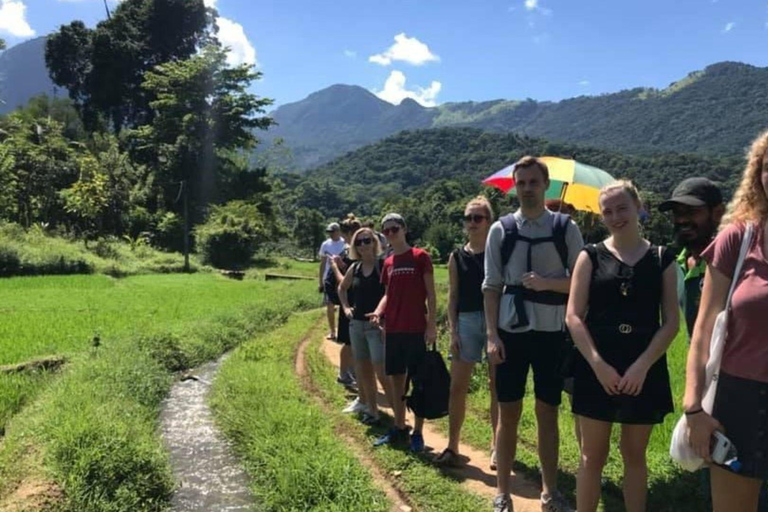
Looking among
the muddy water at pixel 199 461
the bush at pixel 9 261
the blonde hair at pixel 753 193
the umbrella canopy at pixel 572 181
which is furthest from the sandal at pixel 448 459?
the bush at pixel 9 261

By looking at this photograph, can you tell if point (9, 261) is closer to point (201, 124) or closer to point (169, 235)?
point (169, 235)

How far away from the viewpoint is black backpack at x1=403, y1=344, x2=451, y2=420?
4.88 meters

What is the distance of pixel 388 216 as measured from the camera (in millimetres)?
5148

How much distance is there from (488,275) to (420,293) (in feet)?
4.42

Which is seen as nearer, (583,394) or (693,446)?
(693,446)

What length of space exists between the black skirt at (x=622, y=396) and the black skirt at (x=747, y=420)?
0.74 m

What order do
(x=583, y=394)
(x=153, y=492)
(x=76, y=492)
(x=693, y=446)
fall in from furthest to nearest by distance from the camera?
1. (x=153, y=492)
2. (x=76, y=492)
3. (x=583, y=394)
4. (x=693, y=446)

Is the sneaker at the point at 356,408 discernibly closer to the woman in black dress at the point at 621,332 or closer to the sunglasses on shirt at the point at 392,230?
the sunglasses on shirt at the point at 392,230

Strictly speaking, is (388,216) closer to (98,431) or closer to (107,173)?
(98,431)

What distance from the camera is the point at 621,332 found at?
2.91 m

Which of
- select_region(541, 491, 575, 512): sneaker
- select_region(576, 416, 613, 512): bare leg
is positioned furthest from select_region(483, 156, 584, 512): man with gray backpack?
select_region(576, 416, 613, 512): bare leg

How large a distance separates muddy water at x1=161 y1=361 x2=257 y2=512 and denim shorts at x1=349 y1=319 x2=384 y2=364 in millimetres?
1527

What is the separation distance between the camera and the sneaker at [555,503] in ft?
12.7

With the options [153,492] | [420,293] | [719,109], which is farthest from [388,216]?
[719,109]
